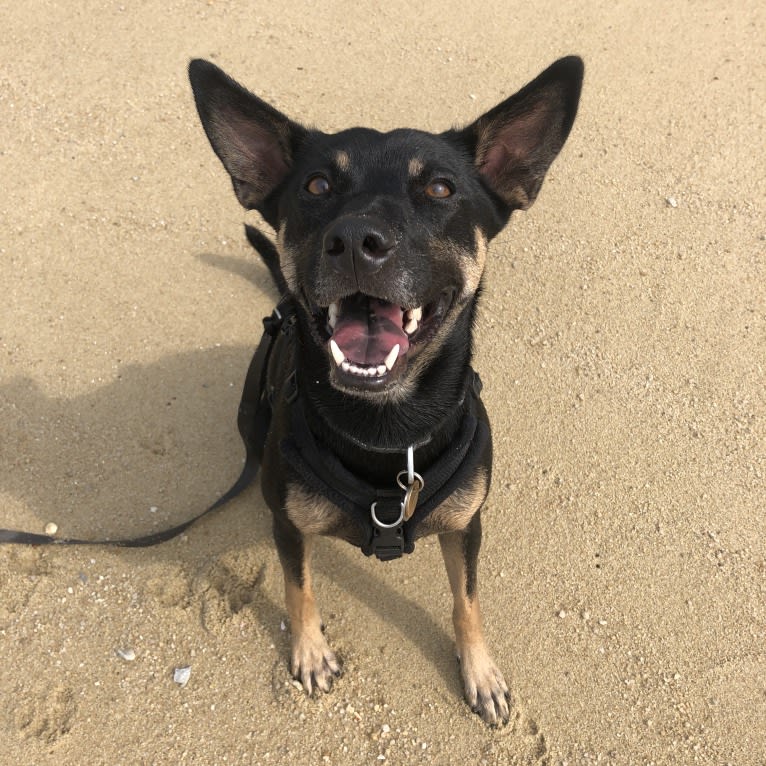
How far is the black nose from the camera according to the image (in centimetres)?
212

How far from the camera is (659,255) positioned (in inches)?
195

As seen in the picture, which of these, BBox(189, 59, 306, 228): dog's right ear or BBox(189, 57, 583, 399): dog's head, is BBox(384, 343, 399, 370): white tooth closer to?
BBox(189, 57, 583, 399): dog's head

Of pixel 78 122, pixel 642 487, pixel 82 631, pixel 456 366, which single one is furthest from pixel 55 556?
pixel 78 122

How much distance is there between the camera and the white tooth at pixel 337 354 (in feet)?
7.39

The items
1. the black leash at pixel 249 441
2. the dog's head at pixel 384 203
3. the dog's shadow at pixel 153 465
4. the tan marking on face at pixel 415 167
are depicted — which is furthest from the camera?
the dog's shadow at pixel 153 465

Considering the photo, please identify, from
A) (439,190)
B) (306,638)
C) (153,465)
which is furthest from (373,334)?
(153,465)

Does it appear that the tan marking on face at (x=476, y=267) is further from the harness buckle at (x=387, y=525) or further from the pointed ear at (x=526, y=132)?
the harness buckle at (x=387, y=525)

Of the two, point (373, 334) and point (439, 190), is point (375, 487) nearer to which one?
point (373, 334)

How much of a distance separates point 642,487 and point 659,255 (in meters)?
2.01

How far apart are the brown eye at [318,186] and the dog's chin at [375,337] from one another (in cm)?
47

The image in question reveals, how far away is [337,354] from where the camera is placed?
2.27 m

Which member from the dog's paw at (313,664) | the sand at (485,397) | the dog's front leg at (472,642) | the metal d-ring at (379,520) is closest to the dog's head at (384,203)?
the metal d-ring at (379,520)

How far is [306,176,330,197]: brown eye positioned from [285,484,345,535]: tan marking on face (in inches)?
46.6

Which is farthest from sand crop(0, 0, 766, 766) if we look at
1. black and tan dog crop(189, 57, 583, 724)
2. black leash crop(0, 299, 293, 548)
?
black and tan dog crop(189, 57, 583, 724)
